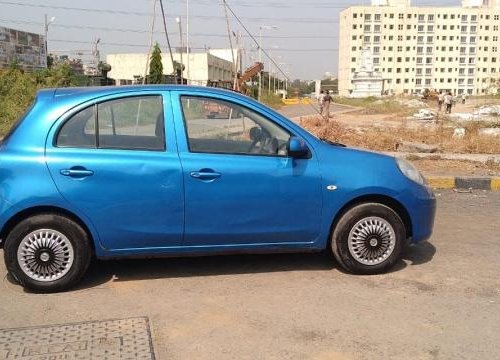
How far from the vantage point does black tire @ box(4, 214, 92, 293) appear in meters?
4.25

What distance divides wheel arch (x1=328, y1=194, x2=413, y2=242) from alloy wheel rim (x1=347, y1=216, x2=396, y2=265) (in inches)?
5.9

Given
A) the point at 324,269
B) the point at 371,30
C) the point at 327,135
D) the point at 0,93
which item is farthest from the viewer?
the point at 371,30

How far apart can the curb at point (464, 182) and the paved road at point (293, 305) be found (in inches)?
140

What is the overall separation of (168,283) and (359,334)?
170 cm

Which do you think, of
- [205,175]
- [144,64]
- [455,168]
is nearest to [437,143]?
[455,168]

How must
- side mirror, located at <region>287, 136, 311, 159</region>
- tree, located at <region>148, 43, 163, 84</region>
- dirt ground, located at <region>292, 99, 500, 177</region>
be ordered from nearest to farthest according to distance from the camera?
side mirror, located at <region>287, 136, 311, 159</region> → dirt ground, located at <region>292, 99, 500, 177</region> → tree, located at <region>148, 43, 163, 84</region>

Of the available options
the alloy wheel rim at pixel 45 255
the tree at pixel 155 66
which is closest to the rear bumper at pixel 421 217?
the alloy wheel rim at pixel 45 255

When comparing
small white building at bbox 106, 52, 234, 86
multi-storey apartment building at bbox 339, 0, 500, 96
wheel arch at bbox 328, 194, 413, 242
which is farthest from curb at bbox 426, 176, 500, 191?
multi-storey apartment building at bbox 339, 0, 500, 96

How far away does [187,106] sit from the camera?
4.53m

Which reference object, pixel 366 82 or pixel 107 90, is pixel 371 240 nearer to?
pixel 107 90

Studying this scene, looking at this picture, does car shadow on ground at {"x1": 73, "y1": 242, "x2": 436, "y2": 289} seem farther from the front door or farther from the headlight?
the headlight

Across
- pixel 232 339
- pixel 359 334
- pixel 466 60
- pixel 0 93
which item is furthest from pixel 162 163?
pixel 466 60

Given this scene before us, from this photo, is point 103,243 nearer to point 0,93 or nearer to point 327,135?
point 327,135

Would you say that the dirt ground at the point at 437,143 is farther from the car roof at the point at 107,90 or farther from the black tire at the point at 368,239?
the car roof at the point at 107,90
